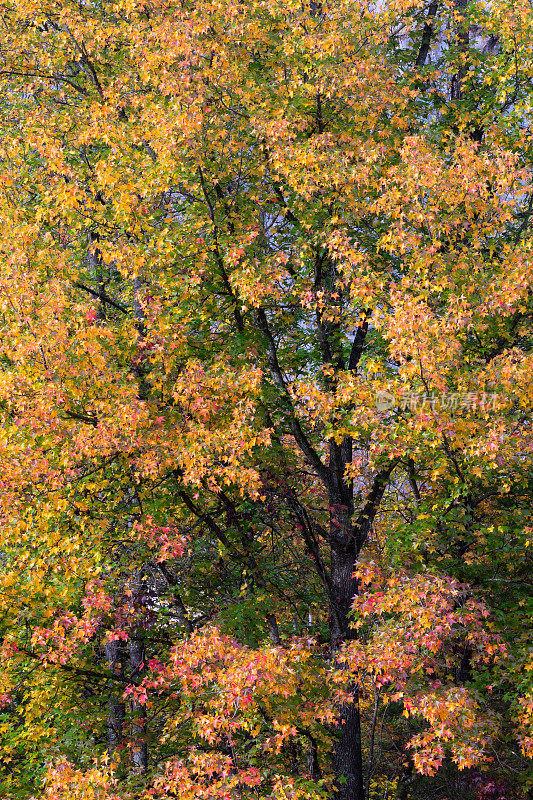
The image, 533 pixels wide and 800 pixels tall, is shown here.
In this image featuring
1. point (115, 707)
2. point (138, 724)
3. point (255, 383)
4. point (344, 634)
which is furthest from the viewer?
point (115, 707)

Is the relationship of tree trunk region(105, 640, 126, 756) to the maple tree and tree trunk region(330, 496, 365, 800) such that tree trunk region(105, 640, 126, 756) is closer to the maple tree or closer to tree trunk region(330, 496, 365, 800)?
the maple tree

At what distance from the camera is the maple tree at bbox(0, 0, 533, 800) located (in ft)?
29.0

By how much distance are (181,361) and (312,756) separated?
640 centimetres

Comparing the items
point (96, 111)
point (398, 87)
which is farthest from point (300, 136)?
point (96, 111)

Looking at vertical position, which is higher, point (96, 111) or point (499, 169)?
point (96, 111)

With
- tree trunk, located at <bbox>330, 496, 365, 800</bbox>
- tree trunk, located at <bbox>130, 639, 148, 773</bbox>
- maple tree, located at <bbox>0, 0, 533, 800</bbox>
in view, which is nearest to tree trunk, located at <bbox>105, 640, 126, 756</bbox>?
maple tree, located at <bbox>0, 0, 533, 800</bbox>

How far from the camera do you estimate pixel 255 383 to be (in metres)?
9.68

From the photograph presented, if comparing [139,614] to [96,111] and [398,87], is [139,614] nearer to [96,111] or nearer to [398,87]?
[96,111]

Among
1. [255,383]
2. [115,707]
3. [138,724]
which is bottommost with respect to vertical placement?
[138,724]

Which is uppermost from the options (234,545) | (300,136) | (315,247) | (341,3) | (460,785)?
(341,3)

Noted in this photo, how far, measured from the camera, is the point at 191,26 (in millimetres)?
9633

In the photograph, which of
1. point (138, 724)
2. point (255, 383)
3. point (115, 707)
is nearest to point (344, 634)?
point (138, 724)

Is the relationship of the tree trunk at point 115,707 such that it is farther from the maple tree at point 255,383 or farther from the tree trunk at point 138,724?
the tree trunk at point 138,724

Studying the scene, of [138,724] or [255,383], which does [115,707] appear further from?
[255,383]
